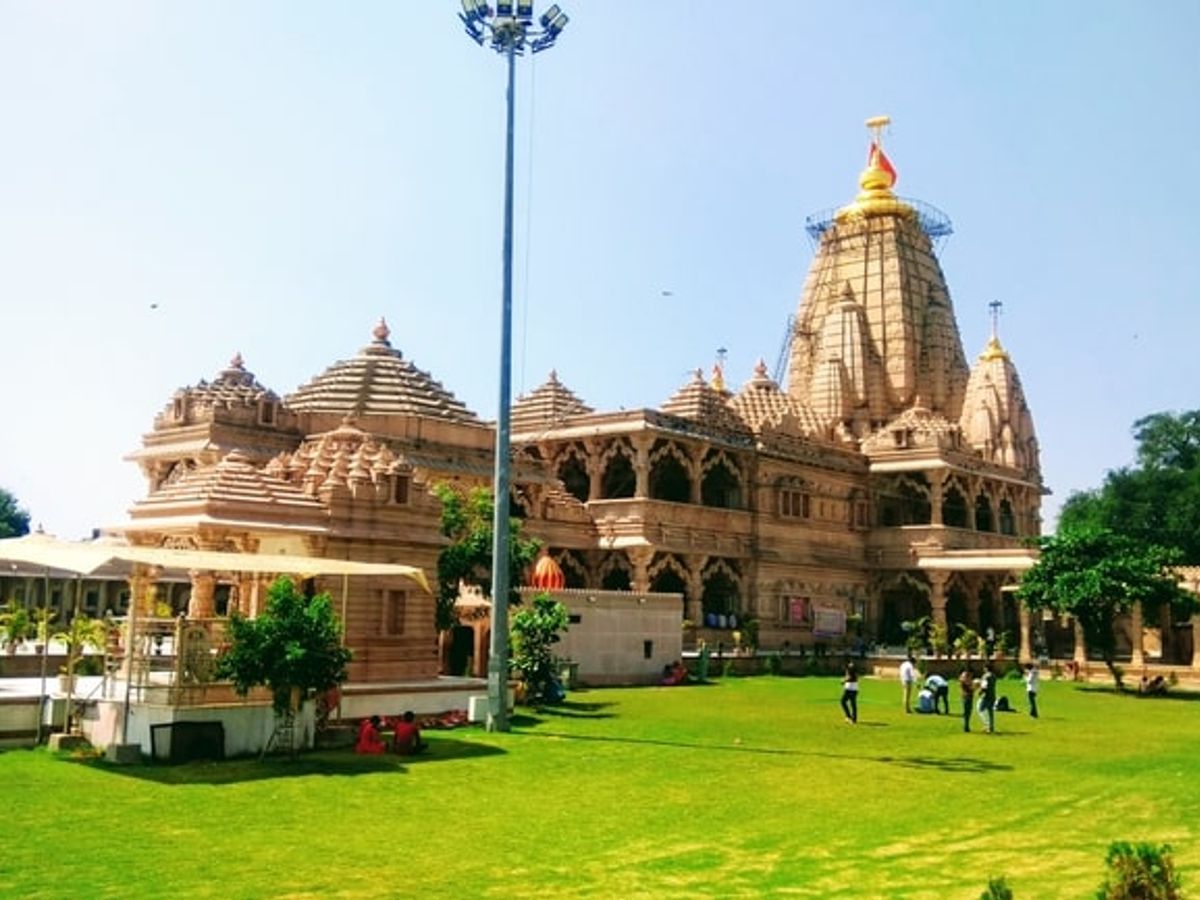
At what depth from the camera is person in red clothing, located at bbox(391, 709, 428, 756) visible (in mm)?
19891

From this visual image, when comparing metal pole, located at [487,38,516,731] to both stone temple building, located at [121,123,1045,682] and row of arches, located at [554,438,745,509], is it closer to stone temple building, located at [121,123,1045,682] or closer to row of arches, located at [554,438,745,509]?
stone temple building, located at [121,123,1045,682]

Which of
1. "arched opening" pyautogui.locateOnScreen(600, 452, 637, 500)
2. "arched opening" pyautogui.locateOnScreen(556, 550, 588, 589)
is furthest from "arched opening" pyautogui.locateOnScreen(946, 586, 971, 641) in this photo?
"arched opening" pyautogui.locateOnScreen(556, 550, 588, 589)

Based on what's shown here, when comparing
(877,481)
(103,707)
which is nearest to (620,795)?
(103,707)

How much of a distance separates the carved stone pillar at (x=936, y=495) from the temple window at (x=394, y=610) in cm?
3528

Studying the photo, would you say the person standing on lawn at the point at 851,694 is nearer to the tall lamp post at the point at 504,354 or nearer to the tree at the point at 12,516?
the tall lamp post at the point at 504,354

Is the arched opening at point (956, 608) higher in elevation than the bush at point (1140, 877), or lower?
higher

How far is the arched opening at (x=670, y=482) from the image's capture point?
175 feet

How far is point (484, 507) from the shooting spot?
33.4m

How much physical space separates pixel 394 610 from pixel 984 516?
4469cm

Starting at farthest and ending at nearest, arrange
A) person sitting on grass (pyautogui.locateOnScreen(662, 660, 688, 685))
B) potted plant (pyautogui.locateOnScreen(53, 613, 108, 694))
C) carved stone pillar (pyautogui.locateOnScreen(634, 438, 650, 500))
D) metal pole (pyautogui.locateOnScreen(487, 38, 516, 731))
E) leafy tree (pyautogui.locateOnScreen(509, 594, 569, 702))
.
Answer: carved stone pillar (pyautogui.locateOnScreen(634, 438, 650, 500))
person sitting on grass (pyautogui.locateOnScreen(662, 660, 688, 685))
leafy tree (pyautogui.locateOnScreen(509, 594, 569, 702))
metal pole (pyautogui.locateOnScreen(487, 38, 516, 731))
potted plant (pyautogui.locateOnScreen(53, 613, 108, 694))

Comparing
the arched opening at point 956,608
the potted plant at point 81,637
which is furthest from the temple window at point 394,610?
the arched opening at point 956,608

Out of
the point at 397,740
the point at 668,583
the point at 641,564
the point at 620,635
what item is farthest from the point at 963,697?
the point at 668,583

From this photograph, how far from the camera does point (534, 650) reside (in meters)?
29.6

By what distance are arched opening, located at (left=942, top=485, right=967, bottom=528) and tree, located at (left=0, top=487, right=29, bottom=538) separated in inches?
2297
